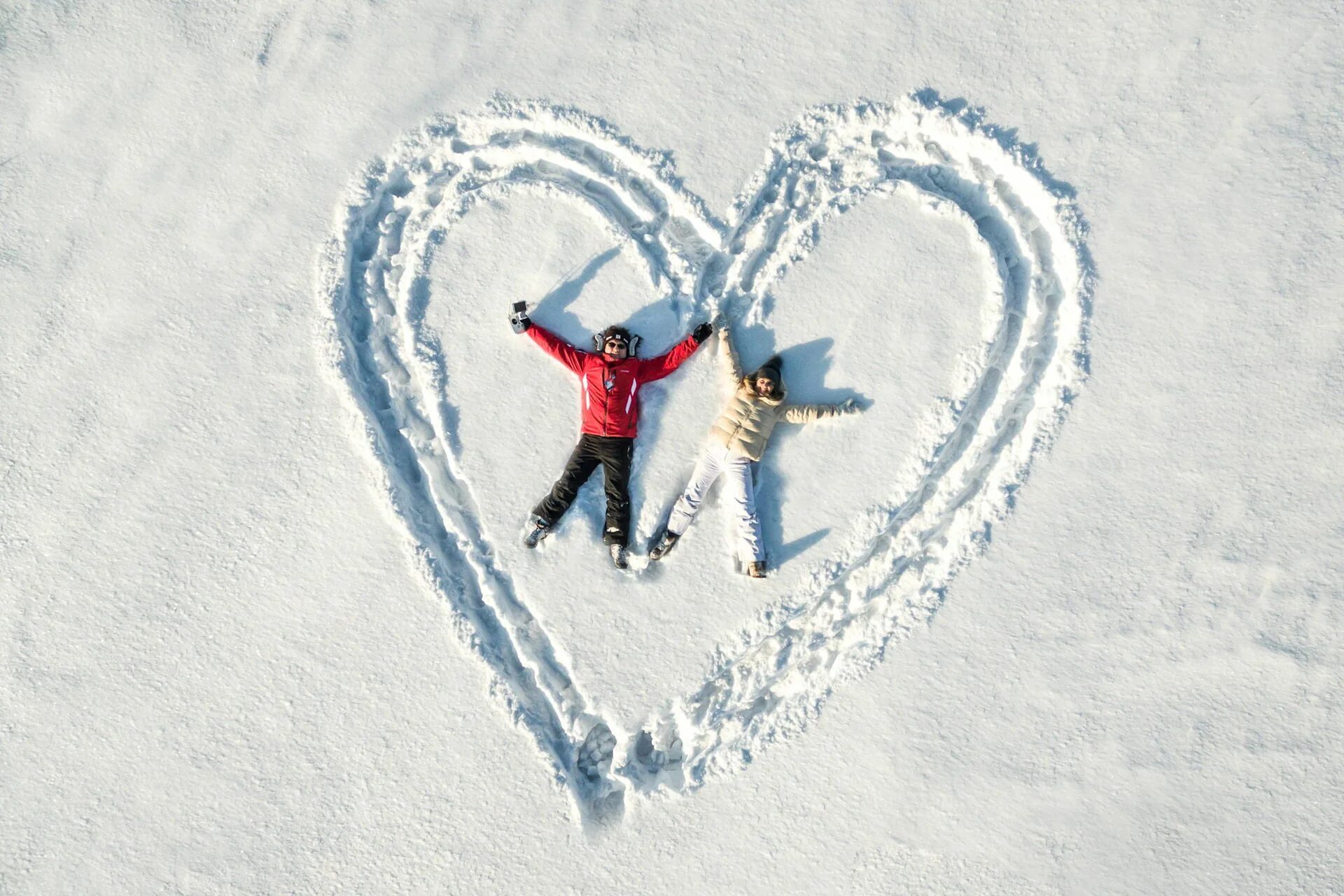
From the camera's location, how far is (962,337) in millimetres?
4574

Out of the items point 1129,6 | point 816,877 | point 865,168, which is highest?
point 1129,6

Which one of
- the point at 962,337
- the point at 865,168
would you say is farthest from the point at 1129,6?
the point at 962,337

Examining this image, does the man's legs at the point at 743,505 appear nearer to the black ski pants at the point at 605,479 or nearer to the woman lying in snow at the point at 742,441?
the woman lying in snow at the point at 742,441

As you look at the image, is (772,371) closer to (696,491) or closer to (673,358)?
(673,358)

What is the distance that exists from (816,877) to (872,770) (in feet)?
2.39

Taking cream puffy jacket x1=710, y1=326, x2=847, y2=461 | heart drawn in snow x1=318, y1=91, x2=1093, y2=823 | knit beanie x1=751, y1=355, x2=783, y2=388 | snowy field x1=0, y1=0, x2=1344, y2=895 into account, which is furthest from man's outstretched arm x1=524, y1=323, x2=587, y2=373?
knit beanie x1=751, y1=355, x2=783, y2=388

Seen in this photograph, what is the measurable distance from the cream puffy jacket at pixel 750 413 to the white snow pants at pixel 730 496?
0.08 m

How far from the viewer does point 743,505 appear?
4.52 m

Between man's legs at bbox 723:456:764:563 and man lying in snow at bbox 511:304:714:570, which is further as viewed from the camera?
man's legs at bbox 723:456:764:563

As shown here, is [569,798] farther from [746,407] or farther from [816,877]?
[746,407]

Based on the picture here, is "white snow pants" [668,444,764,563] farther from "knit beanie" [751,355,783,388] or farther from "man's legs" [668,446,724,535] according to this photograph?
"knit beanie" [751,355,783,388]

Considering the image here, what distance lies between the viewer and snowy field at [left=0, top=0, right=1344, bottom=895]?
4613mm

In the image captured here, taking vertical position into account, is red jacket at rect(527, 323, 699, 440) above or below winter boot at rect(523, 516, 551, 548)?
above

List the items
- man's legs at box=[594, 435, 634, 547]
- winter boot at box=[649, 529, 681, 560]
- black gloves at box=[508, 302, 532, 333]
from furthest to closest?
1. winter boot at box=[649, 529, 681, 560]
2. man's legs at box=[594, 435, 634, 547]
3. black gloves at box=[508, 302, 532, 333]
